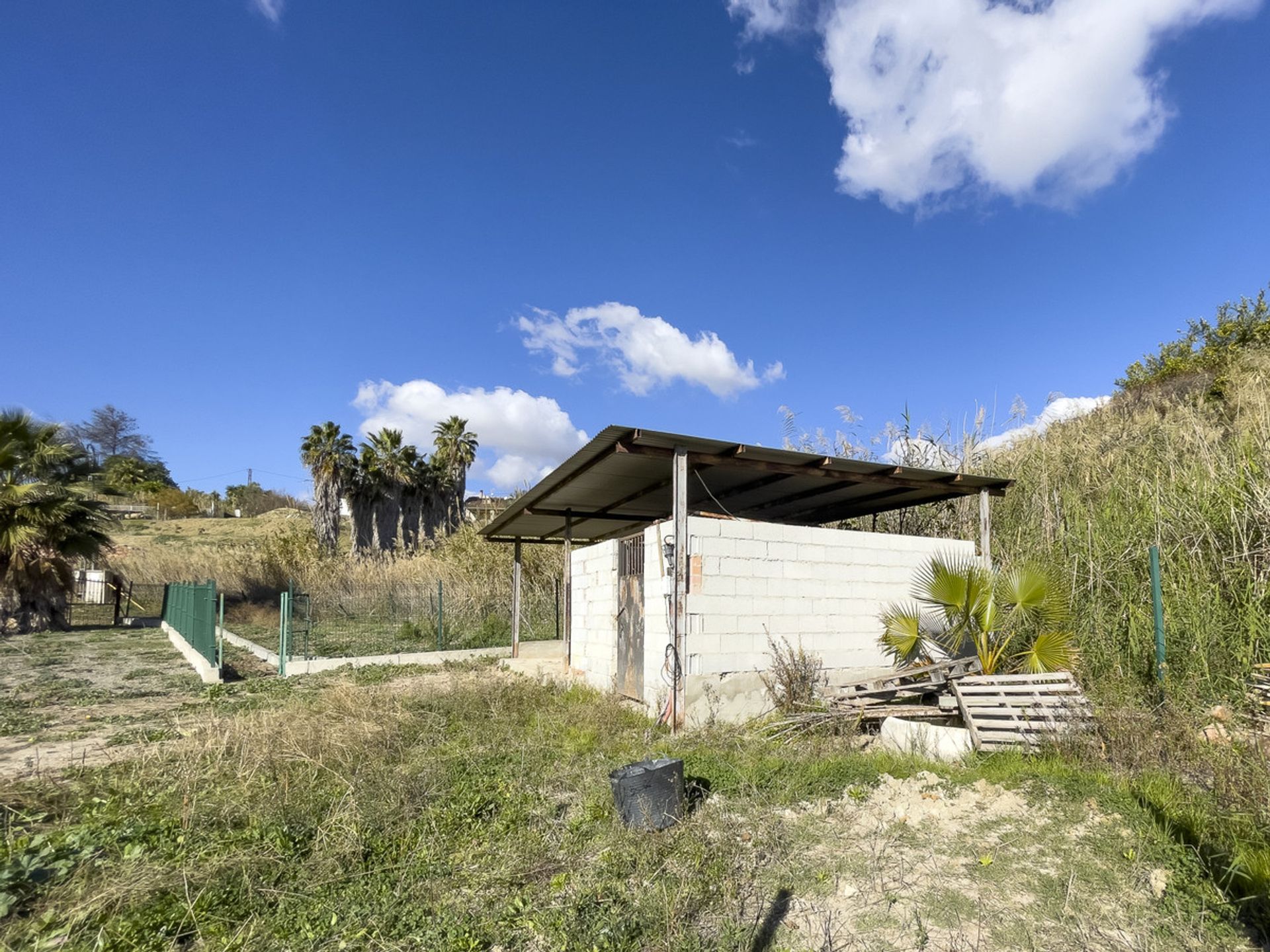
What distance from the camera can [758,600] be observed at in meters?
8.77

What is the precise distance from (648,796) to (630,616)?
15.4 ft

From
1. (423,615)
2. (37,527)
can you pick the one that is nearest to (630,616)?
(423,615)

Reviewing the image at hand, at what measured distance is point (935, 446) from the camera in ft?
46.1

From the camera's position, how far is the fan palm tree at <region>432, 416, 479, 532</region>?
36344 millimetres

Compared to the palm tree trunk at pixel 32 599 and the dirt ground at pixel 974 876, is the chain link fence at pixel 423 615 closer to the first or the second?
the palm tree trunk at pixel 32 599

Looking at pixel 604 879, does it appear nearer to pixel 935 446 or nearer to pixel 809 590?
pixel 809 590

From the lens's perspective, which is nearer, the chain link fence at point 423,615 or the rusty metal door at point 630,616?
the rusty metal door at point 630,616

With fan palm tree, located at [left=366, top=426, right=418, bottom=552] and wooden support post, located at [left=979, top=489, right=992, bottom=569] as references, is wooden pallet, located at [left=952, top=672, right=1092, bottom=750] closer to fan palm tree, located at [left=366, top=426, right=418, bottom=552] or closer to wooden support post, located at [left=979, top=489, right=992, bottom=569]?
wooden support post, located at [left=979, top=489, right=992, bottom=569]

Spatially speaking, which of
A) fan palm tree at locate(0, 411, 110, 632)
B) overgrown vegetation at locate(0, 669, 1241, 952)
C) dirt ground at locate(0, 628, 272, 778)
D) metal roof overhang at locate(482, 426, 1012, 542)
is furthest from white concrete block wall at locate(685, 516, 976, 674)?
fan palm tree at locate(0, 411, 110, 632)

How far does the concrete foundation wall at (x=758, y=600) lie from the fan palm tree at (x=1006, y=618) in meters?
1.02

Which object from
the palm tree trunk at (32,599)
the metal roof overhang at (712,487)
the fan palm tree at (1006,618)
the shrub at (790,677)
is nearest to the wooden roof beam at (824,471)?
the metal roof overhang at (712,487)

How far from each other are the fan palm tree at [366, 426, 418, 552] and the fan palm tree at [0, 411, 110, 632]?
43.2 feet

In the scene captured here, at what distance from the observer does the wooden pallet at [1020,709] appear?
6602mm

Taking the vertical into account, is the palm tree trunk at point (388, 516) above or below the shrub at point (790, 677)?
above
